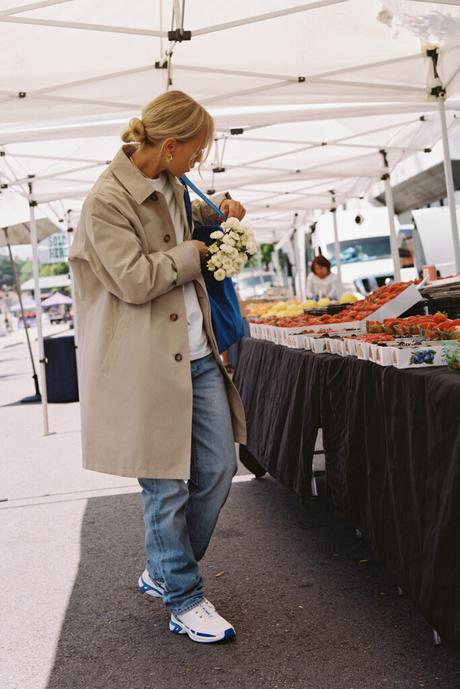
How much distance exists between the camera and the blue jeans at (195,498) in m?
3.03

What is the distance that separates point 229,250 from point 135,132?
0.57 metres

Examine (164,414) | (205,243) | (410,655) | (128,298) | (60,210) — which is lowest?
(410,655)

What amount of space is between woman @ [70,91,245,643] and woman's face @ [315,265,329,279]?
10.0 m

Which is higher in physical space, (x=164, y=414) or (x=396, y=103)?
(x=396, y=103)

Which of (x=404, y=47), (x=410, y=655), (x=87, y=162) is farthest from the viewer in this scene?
(x=87, y=162)

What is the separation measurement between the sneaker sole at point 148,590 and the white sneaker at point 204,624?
0.36 meters

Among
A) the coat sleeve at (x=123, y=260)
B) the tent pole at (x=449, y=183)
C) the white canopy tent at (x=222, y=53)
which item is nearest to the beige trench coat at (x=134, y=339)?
the coat sleeve at (x=123, y=260)

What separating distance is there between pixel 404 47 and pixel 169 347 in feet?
15.1

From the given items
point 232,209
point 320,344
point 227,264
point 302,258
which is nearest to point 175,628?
point 227,264

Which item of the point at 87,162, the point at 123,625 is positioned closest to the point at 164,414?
the point at 123,625

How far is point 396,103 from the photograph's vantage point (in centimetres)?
746

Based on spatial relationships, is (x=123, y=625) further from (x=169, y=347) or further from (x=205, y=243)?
(x=205, y=243)

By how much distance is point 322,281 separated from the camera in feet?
42.6

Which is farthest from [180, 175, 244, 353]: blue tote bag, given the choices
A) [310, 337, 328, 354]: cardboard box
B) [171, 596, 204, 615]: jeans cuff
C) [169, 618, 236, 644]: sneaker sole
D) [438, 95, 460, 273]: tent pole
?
[438, 95, 460, 273]: tent pole
